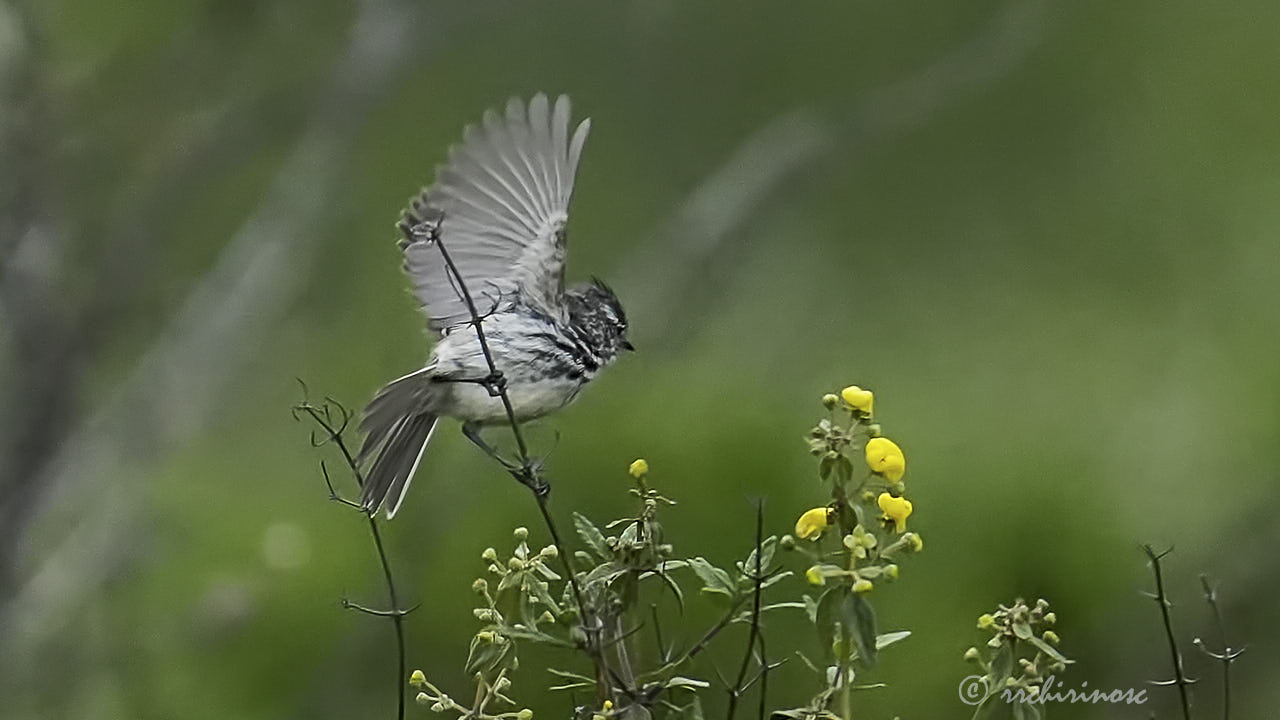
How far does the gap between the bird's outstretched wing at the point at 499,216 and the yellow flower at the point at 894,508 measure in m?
0.55

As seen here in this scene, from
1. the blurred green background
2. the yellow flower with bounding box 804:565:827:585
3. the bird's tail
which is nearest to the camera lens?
the yellow flower with bounding box 804:565:827:585

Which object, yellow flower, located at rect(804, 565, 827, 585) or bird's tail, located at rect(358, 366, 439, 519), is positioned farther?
bird's tail, located at rect(358, 366, 439, 519)

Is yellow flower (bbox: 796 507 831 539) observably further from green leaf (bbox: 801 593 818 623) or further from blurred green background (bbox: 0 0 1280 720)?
blurred green background (bbox: 0 0 1280 720)

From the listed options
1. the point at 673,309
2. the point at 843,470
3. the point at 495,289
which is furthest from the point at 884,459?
the point at 673,309

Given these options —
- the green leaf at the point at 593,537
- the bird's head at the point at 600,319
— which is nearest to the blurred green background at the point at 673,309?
the bird's head at the point at 600,319

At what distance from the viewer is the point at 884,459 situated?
652 mm

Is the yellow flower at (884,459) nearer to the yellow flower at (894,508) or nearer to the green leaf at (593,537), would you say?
the yellow flower at (894,508)

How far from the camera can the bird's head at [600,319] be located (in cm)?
123

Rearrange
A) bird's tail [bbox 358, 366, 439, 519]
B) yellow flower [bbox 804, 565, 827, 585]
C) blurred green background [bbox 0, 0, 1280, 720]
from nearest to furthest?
1. yellow flower [bbox 804, 565, 827, 585]
2. bird's tail [bbox 358, 366, 439, 519]
3. blurred green background [bbox 0, 0, 1280, 720]

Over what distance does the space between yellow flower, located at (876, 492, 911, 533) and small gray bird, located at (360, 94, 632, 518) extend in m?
0.54

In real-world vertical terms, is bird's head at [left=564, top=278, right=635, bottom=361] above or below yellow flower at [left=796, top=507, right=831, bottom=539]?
above

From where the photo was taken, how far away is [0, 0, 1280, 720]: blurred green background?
1.88 meters

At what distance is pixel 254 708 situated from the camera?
76.6 inches

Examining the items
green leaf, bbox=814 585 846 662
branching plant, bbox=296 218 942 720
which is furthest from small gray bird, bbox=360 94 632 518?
green leaf, bbox=814 585 846 662
